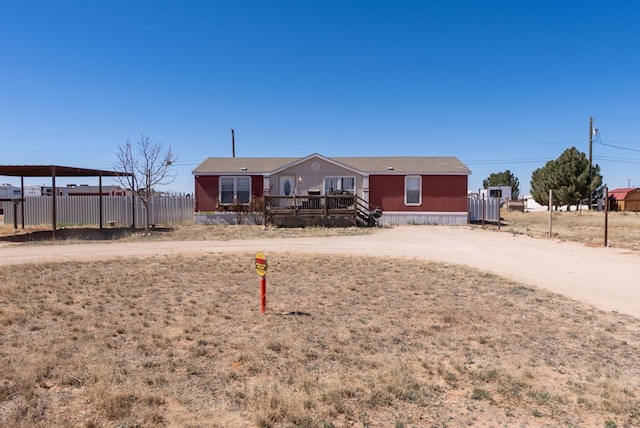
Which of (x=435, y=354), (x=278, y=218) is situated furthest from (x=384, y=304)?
(x=278, y=218)

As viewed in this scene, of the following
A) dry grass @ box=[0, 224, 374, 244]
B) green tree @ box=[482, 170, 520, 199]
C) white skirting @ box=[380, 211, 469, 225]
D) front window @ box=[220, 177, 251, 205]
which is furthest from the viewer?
green tree @ box=[482, 170, 520, 199]

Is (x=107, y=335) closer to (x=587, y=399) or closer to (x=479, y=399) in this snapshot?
(x=479, y=399)

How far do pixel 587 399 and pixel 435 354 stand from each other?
1.47 meters

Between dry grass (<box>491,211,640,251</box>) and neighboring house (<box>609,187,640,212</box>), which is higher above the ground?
neighboring house (<box>609,187,640,212</box>)

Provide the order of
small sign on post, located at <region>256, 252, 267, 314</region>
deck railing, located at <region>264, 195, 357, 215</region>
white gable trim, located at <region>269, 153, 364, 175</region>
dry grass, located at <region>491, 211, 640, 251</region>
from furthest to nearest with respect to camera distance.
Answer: white gable trim, located at <region>269, 153, 364, 175</region> → deck railing, located at <region>264, 195, 357, 215</region> → dry grass, located at <region>491, 211, 640, 251</region> → small sign on post, located at <region>256, 252, 267, 314</region>

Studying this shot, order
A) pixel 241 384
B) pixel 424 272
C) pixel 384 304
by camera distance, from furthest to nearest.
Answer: pixel 424 272 < pixel 384 304 < pixel 241 384

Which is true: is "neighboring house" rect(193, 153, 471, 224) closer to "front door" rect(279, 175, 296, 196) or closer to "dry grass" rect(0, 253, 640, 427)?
"front door" rect(279, 175, 296, 196)

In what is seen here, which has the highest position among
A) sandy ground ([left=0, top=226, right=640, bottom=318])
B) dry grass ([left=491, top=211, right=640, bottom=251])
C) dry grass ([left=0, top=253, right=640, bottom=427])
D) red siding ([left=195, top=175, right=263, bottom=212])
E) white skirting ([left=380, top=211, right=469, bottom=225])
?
red siding ([left=195, top=175, right=263, bottom=212])

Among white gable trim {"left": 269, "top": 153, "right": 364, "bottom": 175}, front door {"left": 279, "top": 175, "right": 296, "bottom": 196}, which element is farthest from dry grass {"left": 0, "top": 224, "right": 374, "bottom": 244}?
white gable trim {"left": 269, "top": 153, "right": 364, "bottom": 175}

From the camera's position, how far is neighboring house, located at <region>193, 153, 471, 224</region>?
2448 centimetres

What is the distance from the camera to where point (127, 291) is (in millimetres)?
7574

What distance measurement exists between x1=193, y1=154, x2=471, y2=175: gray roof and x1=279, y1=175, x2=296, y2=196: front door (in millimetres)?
751

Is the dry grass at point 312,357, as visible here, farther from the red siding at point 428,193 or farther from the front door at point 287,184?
the front door at point 287,184

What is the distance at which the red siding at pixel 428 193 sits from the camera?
24.5 m
